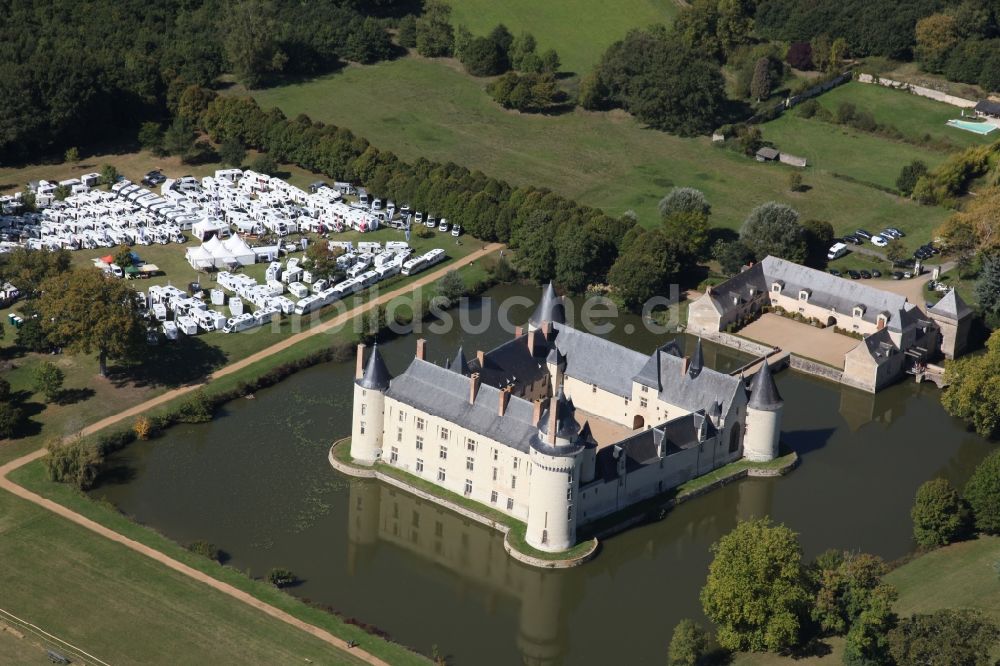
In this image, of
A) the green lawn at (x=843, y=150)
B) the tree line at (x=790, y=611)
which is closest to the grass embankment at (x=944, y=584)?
the tree line at (x=790, y=611)

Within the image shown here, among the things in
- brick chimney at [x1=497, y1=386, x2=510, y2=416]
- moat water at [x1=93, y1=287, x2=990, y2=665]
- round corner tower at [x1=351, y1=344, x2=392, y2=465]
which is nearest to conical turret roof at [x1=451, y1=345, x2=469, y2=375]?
round corner tower at [x1=351, y1=344, x2=392, y2=465]

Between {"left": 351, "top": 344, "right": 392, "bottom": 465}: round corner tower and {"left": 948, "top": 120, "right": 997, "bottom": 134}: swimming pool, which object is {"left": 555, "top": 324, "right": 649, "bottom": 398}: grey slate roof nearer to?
{"left": 351, "top": 344, "right": 392, "bottom": 465}: round corner tower

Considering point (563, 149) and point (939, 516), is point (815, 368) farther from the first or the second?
point (563, 149)

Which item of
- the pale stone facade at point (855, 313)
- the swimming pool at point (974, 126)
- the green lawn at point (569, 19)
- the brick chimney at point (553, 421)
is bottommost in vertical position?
the pale stone facade at point (855, 313)

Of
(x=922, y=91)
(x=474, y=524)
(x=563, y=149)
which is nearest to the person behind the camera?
(x=474, y=524)

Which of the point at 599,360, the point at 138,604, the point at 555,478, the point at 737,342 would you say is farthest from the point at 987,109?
the point at 138,604

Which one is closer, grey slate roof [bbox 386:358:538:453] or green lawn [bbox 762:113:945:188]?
grey slate roof [bbox 386:358:538:453]

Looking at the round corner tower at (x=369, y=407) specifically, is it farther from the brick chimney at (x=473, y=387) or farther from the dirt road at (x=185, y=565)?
the dirt road at (x=185, y=565)
